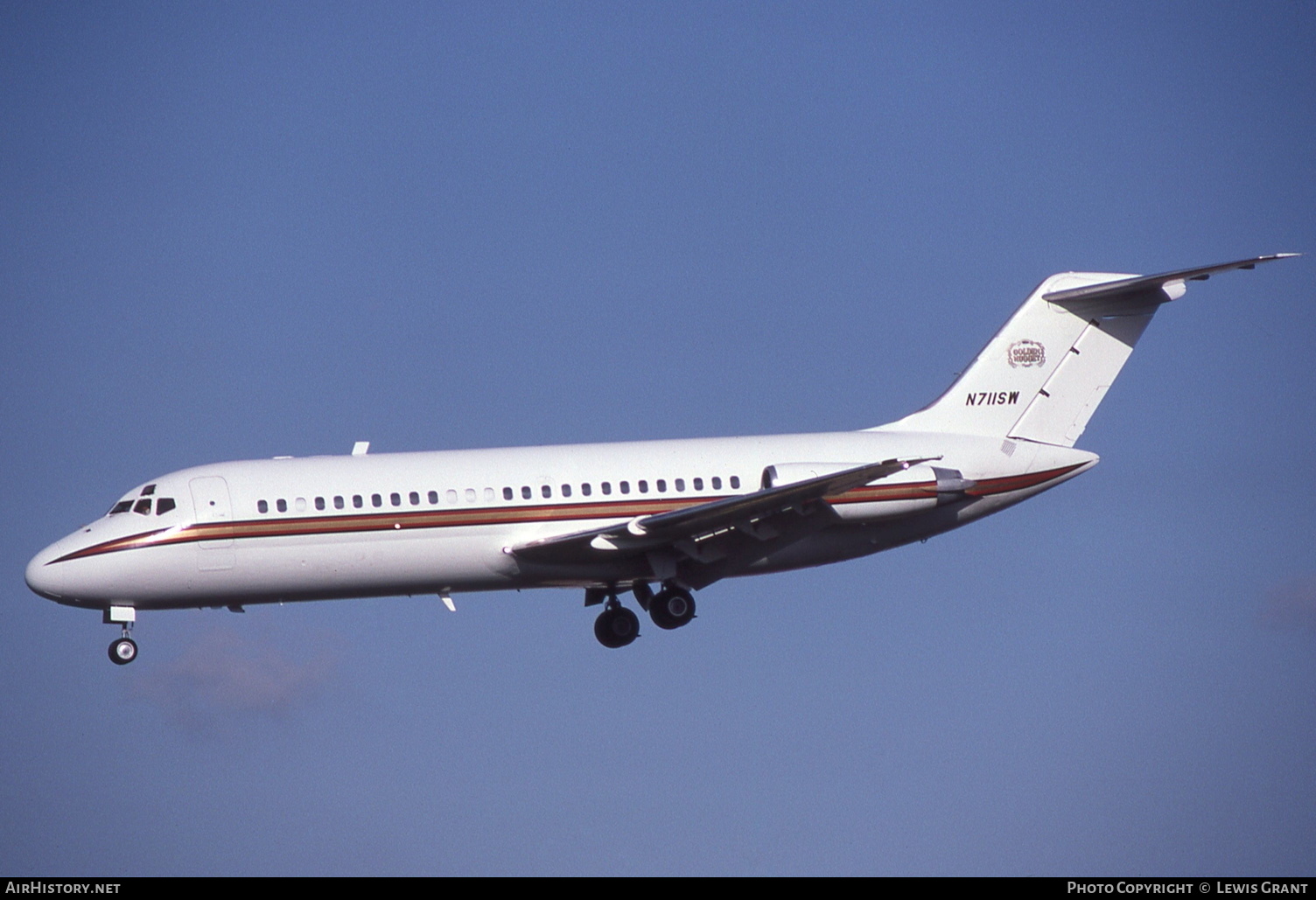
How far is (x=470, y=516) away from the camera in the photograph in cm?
3884

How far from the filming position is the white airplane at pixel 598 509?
38094mm

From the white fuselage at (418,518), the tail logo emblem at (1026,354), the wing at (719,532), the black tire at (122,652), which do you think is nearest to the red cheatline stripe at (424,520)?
the white fuselage at (418,518)

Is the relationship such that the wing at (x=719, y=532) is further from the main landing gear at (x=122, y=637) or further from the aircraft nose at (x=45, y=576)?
the aircraft nose at (x=45, y=576)

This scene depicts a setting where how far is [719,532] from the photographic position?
40094 millimetres

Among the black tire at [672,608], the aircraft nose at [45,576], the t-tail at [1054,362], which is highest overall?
the t-tail at [1054,362]

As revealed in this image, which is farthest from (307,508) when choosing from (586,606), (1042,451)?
(1042,451)

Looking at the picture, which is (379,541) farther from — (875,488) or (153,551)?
(875,488)

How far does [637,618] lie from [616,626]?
52cm

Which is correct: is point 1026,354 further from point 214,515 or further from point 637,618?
point 214,515

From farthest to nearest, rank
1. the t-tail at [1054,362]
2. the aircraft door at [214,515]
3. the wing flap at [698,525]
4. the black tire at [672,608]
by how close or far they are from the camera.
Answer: the t-tail at [1054,362], the black tire at [672,608], the aircraft door at [214,515], the wing flap at [698,525]

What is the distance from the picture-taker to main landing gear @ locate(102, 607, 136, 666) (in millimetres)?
38250

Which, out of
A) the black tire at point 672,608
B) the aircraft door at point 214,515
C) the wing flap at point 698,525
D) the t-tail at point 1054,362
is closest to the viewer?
the wing flap at point 698,525

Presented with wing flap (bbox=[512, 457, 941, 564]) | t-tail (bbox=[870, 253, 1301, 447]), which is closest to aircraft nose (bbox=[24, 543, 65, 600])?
wing flap (bbox=[512, 457, 941, 564])

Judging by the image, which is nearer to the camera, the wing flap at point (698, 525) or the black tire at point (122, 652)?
the wing flap at point (698, 525)
